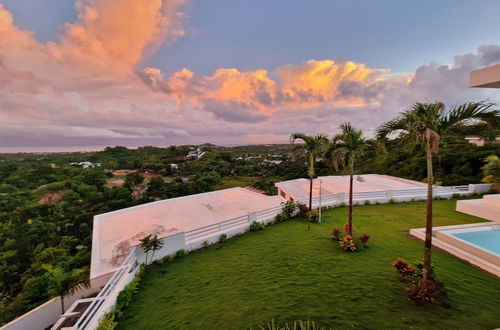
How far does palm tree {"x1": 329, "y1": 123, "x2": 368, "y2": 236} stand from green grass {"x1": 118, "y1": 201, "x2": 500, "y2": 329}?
1.78m

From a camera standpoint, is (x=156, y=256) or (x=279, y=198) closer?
(x=156, y=256)

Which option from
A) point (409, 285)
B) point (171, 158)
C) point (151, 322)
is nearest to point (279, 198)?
point (409, 285)

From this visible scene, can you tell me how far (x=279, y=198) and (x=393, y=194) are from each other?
746 cm

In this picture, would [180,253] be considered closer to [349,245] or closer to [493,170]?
[349,245]

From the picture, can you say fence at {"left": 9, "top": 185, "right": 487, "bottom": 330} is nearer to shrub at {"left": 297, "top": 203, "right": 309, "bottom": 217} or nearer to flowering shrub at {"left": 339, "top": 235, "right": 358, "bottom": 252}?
shrub at {"left": 297, "top": 203, "right": 309, "bottom": 217}

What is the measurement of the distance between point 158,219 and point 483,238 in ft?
47.3

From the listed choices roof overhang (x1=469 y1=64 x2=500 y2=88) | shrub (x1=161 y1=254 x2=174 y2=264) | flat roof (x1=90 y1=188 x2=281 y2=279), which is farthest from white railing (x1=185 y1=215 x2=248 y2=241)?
roof overhang (x1=469 y1=64 x2=500 y2=88)

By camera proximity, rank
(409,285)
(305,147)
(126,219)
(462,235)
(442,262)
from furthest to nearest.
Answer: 1. (126,219)
2. (305,147)
3. (462,235)
4. (442,262)
5. (409,285)

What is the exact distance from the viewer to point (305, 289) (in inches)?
174

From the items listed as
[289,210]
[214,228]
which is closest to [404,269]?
[289,210]

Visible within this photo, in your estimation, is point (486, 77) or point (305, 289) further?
point (305, 289)

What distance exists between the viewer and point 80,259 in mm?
14578

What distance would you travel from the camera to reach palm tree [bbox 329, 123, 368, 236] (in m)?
6.46

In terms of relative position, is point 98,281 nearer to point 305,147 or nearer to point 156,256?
point 156,256
